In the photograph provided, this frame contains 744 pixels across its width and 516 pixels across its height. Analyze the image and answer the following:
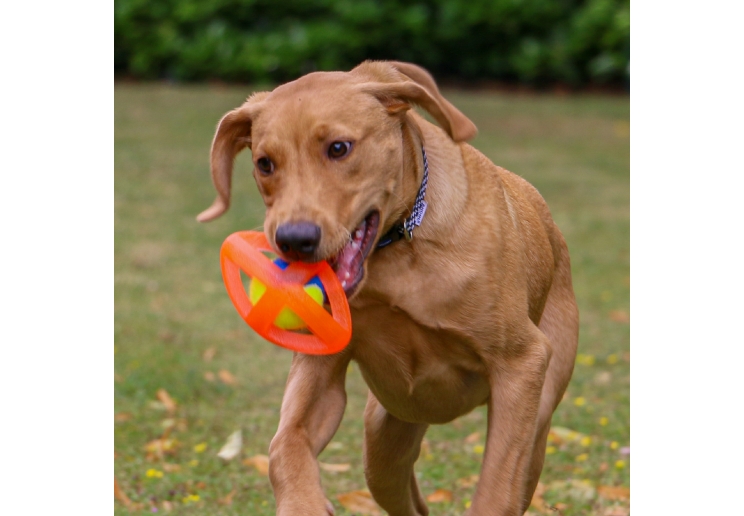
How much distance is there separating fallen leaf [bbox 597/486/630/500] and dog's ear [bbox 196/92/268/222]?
114 inches

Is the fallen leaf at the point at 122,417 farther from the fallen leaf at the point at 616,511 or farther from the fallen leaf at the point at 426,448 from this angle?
the fallen leaf at the point at 616,511

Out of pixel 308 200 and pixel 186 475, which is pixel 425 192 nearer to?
pixel 308 200

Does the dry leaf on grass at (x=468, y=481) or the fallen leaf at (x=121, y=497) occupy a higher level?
the fallen leaf at (x=121, y=497)

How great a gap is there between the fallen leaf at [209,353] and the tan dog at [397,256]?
4.41m

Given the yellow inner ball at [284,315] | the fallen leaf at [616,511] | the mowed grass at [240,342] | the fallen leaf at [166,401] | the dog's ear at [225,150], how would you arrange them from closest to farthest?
the yellow inner ball at [284,315] → the dog's ear at [225,150] → the fallen leaf at [616,511] → the mowed grass at [240,342] → the fallen leaf at [166,401]

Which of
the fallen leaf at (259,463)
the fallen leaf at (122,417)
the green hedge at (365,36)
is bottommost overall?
the green hedge at (365,36)

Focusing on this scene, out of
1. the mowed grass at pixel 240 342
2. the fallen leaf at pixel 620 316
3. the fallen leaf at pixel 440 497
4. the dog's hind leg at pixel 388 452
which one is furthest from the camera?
the fallen leaf at pixel 620 316

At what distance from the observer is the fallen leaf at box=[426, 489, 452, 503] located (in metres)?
6.23

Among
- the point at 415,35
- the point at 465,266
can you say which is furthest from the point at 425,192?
the point at 415,35

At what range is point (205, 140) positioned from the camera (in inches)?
668

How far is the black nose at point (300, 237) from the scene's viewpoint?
148 inches

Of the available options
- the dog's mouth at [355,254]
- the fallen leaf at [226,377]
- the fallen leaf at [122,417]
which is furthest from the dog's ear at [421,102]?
the fallen leaf at [226,377]

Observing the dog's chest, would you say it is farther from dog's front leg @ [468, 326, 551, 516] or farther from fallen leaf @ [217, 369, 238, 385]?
fallen leaf @ [217, 369, 238, 385]

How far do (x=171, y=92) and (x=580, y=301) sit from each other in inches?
435
